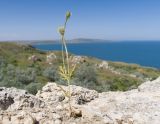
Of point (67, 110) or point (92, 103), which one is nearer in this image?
point (67, 110)

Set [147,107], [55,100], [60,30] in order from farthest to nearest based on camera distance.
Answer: [55,100], [147,107], [60,30]

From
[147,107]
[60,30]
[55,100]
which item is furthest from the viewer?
[55,100]

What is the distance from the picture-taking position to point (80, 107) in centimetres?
593

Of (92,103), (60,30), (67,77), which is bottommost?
(92,103)

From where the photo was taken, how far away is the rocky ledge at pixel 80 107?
17.3ft

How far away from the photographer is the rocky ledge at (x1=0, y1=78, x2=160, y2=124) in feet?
17.3

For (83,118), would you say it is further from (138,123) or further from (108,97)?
(108,97)

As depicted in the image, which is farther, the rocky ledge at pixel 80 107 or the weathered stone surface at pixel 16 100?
the weathered stone surface at pixel 16 100

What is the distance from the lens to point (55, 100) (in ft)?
21.5

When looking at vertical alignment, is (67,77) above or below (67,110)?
above

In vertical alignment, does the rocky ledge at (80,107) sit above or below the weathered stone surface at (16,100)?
below

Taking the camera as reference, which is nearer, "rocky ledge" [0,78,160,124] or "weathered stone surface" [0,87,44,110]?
"rocky ledge" [0,78,160,124]

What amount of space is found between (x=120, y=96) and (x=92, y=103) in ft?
1.93

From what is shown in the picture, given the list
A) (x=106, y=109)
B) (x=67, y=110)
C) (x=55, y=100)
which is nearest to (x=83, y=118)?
(x=67, y=110)
